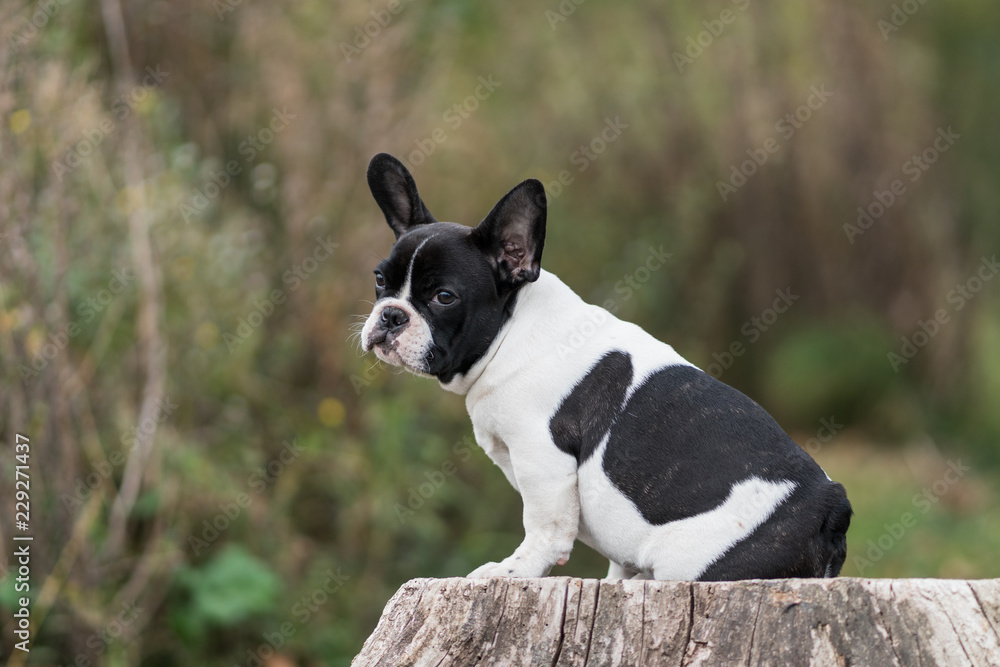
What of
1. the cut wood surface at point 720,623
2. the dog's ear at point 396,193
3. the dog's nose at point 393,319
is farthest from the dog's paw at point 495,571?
the dog's ear at point 396,193

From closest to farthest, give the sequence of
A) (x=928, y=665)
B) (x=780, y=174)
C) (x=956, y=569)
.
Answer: (x=928, y=665)
(x=956, y=569)
(x=780, y=174)

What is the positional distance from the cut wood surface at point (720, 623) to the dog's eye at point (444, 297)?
2.97 feet

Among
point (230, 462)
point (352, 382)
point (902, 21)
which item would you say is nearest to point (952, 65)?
point (902, 21)

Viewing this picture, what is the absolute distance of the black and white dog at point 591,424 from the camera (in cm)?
308

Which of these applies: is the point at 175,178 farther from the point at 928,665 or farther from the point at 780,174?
the point at 780,174

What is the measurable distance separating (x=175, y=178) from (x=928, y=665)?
526cm

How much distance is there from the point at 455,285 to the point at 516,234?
261 millimetres

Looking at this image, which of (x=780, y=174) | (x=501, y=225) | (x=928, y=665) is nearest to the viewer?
(x=928, y=665)

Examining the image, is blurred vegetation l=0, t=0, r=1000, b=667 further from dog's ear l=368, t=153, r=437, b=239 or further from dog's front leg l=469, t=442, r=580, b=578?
dog's front leg l=469, t=442, r=580, b=578

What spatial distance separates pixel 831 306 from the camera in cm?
1122

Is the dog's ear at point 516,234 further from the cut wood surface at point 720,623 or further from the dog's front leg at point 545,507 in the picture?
the cut wood surface at point 720,623

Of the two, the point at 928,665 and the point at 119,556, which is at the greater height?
the point at 928,665

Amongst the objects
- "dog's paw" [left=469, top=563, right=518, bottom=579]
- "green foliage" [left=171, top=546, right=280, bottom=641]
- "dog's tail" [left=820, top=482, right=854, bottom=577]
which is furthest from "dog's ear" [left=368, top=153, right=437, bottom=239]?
"green foliage" [left=171, top=546, right=280, bottom=641]

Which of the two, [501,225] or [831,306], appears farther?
[831,306]
